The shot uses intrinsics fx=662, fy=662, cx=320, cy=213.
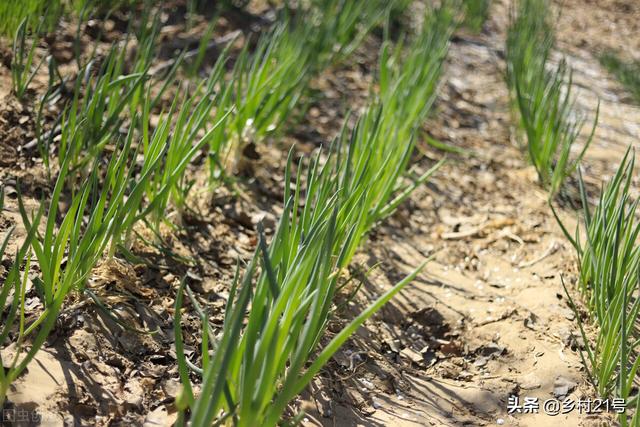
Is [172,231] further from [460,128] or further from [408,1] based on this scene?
[408,1]

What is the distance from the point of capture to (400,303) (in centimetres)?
206

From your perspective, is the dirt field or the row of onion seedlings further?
the dirt field

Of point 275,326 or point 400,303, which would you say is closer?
point 275,326

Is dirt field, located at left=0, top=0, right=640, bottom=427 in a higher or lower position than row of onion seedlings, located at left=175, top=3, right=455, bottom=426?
lower

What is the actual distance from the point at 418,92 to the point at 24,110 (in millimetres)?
1387

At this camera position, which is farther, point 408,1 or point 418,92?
point 408,1

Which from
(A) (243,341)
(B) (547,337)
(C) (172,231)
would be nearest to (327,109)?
(C) (172,231)

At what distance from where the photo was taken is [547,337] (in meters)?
1.88

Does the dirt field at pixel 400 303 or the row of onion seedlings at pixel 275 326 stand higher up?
the row of onion seedlings at pixel 275 326

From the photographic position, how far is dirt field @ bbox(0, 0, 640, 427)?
146cm

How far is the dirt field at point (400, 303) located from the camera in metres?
1.46

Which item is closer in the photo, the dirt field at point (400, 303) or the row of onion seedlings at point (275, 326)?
the row of onion seedlings at point (275, 326)

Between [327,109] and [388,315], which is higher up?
[327,109]

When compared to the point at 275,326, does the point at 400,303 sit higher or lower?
lower
